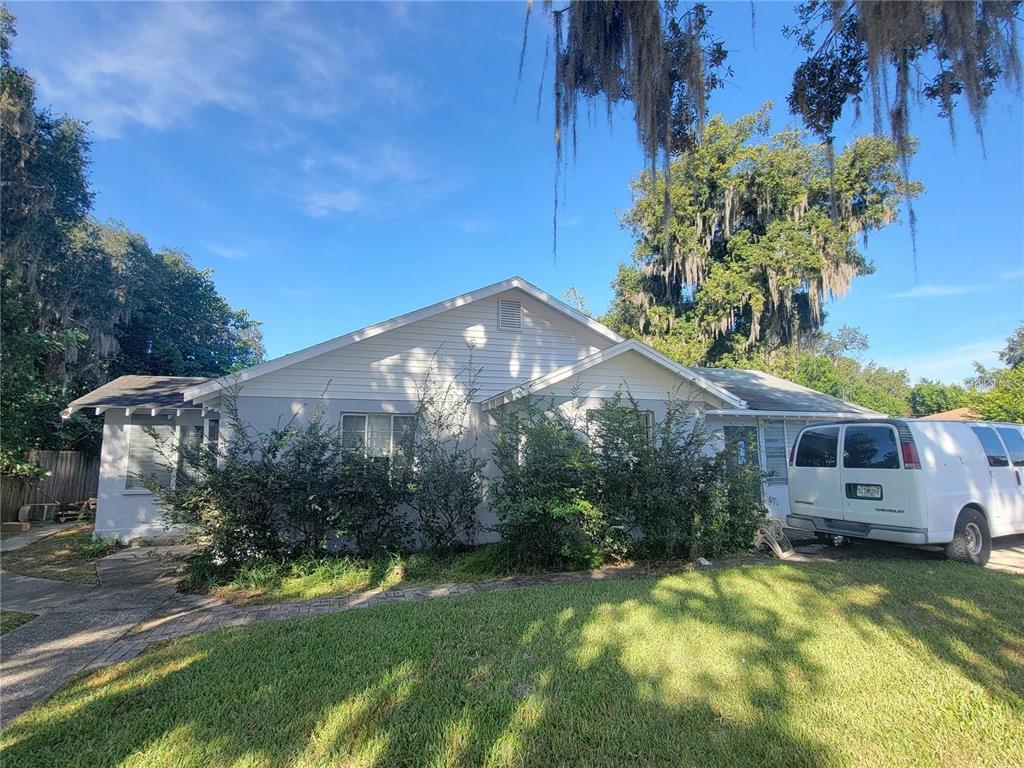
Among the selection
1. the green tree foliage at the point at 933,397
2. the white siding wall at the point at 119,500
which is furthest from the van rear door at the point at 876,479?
the green tree foliage at the point at 933,397

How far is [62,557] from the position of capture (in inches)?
372

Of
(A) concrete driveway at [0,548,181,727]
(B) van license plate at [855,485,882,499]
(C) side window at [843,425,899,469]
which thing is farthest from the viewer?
(B) van license plate at [855,485,882,499]

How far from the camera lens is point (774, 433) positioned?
491 inches

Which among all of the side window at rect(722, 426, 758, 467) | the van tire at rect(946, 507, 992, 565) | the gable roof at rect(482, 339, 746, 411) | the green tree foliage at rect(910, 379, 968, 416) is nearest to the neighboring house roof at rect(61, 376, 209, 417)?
the gable roof at rect(482, 339, 746, 411)

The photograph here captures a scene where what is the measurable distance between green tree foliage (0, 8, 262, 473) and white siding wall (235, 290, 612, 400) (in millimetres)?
6555

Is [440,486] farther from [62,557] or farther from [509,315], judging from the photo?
[62,557]

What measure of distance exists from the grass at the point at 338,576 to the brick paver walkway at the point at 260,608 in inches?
11.5

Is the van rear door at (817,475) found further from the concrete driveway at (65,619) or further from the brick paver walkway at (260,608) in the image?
the concrete driveway at (65,619)

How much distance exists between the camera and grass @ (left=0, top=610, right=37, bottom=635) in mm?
5398

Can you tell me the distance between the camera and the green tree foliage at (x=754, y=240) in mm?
21438

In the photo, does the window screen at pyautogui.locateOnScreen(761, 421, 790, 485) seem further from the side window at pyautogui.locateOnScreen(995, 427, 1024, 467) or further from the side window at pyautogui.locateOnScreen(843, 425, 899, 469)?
the side window at pyautogui.locateOnScreen(843, 425, 899, 469)

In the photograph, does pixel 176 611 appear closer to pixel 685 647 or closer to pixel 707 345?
pixel 685 647

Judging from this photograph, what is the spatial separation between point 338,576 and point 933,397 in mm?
35060

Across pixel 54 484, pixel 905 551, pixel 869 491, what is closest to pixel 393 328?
pixel 869 491
